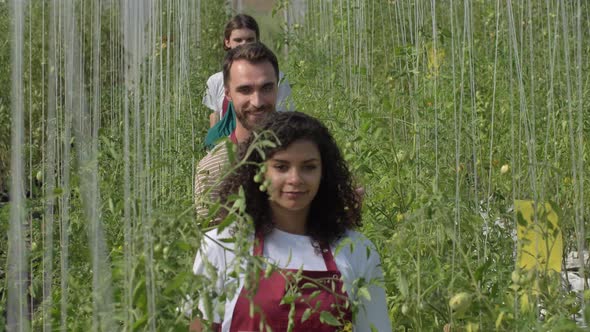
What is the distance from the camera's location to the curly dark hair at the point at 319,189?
162cm

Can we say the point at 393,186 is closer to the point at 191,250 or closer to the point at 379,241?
the point at 379,241

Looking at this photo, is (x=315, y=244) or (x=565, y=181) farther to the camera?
(x=565, y=181)

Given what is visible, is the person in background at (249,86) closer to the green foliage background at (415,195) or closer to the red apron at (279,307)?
the green foliage background at (415,195)

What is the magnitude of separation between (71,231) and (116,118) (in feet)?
6.49

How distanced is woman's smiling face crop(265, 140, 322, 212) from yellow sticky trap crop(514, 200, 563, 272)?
320 mm

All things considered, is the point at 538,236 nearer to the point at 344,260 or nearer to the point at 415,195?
the point at 344,260

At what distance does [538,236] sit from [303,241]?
44 centimetres

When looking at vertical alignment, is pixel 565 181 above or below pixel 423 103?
below

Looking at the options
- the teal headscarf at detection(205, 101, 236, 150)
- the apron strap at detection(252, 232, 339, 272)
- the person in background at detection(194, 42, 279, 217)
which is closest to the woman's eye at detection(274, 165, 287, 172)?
the apron strap at detection(252, 232, 339, 272)

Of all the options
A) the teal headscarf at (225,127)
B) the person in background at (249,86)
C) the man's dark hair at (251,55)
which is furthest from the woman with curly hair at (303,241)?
the teal headscarf at (225,127)

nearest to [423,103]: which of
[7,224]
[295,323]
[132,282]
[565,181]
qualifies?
[565,181]

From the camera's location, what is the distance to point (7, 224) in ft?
6.67

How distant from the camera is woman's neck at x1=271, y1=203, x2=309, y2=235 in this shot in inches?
63.8

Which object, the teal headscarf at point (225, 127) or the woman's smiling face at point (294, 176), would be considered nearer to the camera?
the woman's smiling face at point (294, 176)
